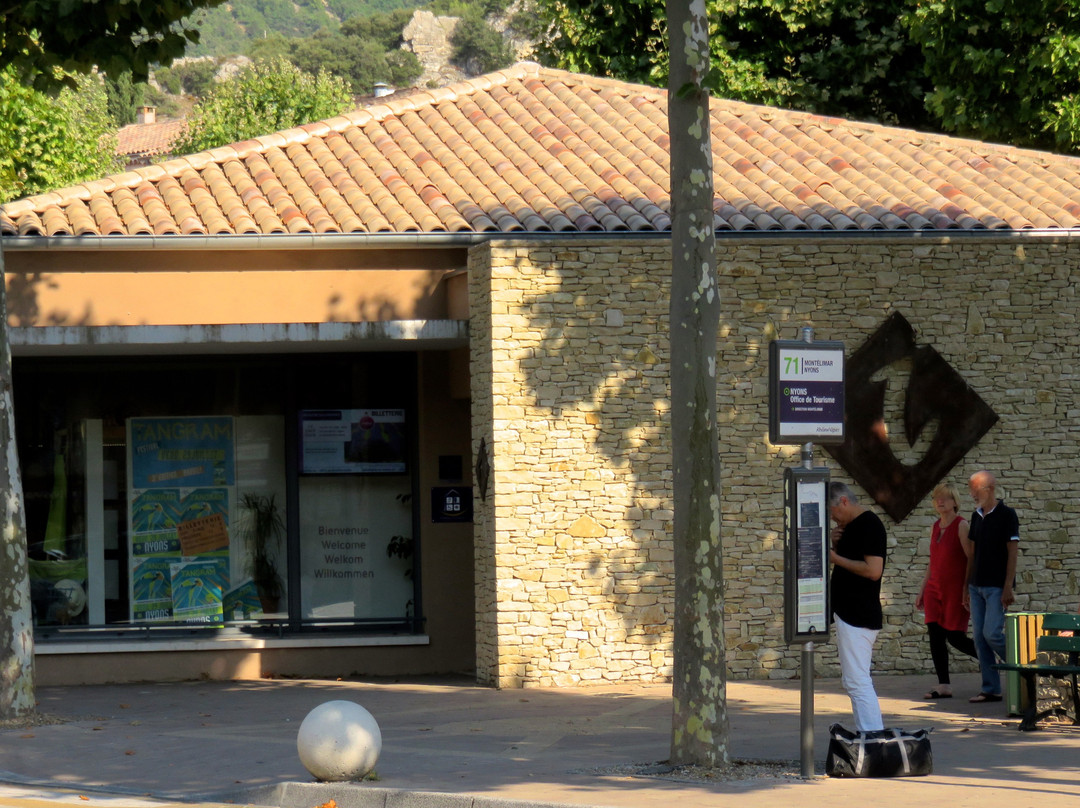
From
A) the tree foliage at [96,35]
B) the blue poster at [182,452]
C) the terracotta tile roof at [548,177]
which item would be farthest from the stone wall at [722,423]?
the tree foliage at [96,35]

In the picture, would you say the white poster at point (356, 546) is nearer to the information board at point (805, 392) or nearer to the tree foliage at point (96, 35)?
the tree foliage at point (96, 35)

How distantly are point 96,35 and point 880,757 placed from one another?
22.9ft

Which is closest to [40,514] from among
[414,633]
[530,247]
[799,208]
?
[414,633]

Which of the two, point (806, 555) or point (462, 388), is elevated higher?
point (462, 388)

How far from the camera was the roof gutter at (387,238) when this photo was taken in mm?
12172

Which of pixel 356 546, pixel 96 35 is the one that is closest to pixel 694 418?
pixel 96 35

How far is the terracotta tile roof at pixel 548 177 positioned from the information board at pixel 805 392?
4805 mm

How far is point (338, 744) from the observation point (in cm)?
757

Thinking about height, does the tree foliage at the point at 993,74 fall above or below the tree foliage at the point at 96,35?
above

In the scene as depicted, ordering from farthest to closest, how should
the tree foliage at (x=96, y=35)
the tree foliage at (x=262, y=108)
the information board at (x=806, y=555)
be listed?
1. the tree foliage at (x=262, y=108)
2. the tree foliage at (x=96, y=35)
3. the information board at (x=806, y=555)

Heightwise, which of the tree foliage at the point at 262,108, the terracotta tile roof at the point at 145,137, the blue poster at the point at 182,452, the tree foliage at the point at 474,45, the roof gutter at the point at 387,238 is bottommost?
the blue poster at the point at 182,452

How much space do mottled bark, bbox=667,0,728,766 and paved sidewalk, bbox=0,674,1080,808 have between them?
52 centimetres

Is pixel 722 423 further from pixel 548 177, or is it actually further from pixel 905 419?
pixel 548 177

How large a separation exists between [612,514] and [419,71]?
336 ft
